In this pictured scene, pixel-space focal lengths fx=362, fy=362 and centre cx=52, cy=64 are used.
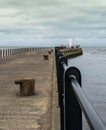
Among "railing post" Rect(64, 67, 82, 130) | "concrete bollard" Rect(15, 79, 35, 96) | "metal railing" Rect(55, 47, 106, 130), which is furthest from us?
"concrete bollard" Rect(15, 79, 35, 96)

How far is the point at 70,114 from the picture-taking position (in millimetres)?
2779

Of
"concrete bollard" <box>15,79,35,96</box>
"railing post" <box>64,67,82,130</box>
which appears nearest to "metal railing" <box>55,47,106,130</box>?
"railing post" <box>64,67,82,130</box>

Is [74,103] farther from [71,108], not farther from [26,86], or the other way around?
[26,86]

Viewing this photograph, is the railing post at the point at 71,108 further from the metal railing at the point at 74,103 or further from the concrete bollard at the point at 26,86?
the concrete bollard at the point at 26,86

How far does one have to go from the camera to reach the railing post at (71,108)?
2662mm

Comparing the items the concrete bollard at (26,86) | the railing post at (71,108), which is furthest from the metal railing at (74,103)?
the concrete bollard at (26,86)

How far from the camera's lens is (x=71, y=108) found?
2.79 meters

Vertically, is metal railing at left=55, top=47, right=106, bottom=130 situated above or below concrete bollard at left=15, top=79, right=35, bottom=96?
above

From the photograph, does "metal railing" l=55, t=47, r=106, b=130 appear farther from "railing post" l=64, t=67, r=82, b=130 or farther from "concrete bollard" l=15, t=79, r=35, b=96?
"concrete bollard" l=15, t=79, r=35, b=96

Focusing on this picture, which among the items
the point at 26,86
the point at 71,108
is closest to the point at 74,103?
the point at 71,108

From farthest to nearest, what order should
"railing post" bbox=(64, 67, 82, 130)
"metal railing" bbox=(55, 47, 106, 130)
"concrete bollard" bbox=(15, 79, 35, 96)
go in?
"concrete bollard" bbox=(15, 79, 35, 96), "railing post" bbox=(64, 67, 82, 130), "metal railing" bbox=(55, 47, 106, 130)

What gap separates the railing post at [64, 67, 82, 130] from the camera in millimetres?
2662

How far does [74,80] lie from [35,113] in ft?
16.1

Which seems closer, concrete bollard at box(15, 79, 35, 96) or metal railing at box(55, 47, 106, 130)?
metal railing at box(55, 47, 106, 130)
